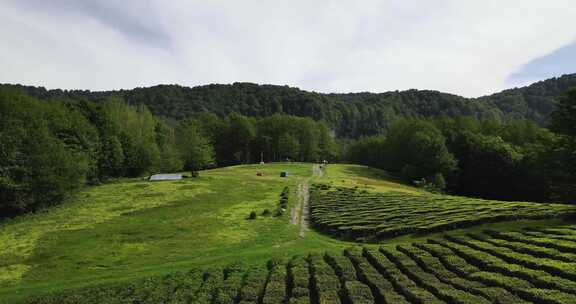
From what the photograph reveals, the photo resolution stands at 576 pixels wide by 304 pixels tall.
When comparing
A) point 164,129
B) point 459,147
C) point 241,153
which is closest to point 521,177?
point 459,147

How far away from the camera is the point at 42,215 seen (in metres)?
52.6

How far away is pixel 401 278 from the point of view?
22.3 m

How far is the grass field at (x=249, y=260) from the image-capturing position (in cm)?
2083

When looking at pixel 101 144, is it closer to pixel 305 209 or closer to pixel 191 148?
pixel 191 148

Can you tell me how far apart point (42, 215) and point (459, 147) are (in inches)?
4074

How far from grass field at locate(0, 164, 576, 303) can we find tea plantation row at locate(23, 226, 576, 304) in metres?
0.08

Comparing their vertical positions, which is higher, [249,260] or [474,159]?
[474,159]

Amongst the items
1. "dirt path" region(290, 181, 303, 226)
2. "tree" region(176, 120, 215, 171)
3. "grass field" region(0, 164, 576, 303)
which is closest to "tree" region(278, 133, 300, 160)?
"tree" region(176, 120, 215, 171)

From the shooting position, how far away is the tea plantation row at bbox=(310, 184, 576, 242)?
36.1 meters

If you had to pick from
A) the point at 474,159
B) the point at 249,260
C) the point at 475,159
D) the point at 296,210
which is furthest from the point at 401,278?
the point at 474,159

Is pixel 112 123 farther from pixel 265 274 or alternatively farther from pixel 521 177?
pixel 521 177

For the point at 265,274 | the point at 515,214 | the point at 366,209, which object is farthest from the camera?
the point at 366,209

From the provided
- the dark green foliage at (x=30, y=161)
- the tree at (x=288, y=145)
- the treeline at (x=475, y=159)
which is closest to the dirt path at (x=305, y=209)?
the treeline at (x=475, y=159)

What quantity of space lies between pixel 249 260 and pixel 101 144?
63762 mm
